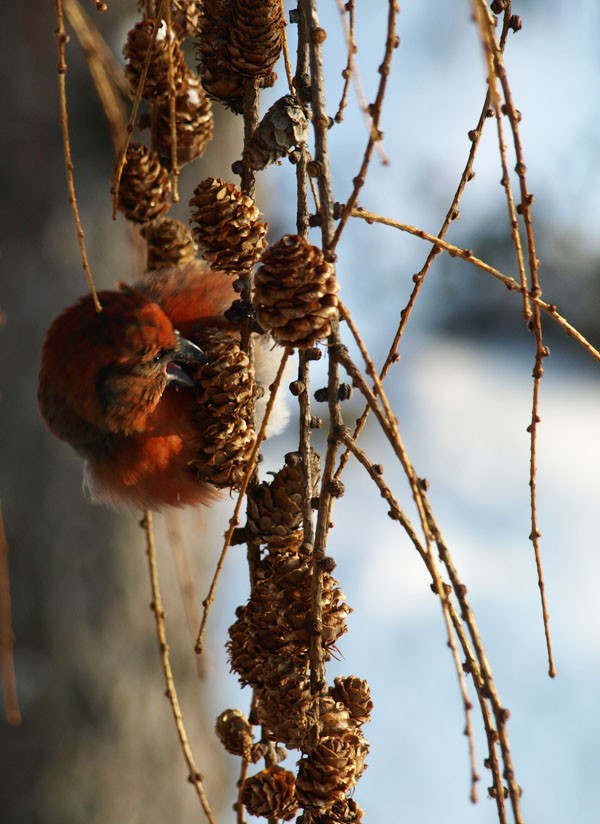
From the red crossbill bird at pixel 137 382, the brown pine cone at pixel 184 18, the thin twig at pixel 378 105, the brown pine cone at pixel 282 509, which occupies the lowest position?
the brown pine cone at pixel 282 509

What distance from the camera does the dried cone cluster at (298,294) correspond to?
23.2 inches

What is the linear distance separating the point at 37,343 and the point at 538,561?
78.4 inches

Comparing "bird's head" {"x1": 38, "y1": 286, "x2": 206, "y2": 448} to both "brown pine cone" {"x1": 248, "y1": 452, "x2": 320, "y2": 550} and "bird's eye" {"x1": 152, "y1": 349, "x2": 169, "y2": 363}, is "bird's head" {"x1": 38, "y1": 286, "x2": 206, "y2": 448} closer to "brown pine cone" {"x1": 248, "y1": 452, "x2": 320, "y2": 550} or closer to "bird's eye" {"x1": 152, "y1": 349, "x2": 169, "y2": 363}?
"bird's eye" {"x1": 152, "y1": 349, "x2": 169, "y2": 363}

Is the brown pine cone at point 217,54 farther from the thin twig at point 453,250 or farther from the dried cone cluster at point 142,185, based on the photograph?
the thin twig at point 453,250

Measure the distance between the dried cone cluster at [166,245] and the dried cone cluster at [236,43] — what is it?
24 cm

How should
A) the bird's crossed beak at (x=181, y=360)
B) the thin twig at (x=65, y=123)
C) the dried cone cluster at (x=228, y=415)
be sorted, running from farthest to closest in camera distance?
1. the bird's crossed beak at (x=181, y=360)
2. the dried cone cluster at (x=228, y=415)
3. the thin twig at (x=65, y=123)

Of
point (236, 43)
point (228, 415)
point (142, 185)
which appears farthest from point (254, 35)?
point (228, 415)

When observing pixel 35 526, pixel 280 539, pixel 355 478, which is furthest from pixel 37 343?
pixel 355 478

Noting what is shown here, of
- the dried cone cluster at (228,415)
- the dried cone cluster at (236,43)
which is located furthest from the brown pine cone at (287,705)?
the dried cone cluster at (236,43)

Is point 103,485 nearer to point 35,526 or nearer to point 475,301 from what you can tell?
point 35,526

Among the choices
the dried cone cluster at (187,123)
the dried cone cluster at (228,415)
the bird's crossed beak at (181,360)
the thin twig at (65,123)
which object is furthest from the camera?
the bird's crossed beak at (181,360)

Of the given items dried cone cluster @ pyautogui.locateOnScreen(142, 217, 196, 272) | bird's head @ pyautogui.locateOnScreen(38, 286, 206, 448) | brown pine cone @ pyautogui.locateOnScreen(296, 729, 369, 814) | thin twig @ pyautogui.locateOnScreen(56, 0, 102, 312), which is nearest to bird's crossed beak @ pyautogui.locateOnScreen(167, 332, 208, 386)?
bird's head @ pyautogui.locateOnScreen(38, 286, 206, 448)

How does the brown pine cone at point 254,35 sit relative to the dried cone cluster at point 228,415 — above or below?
above

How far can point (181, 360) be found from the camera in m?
1.15
